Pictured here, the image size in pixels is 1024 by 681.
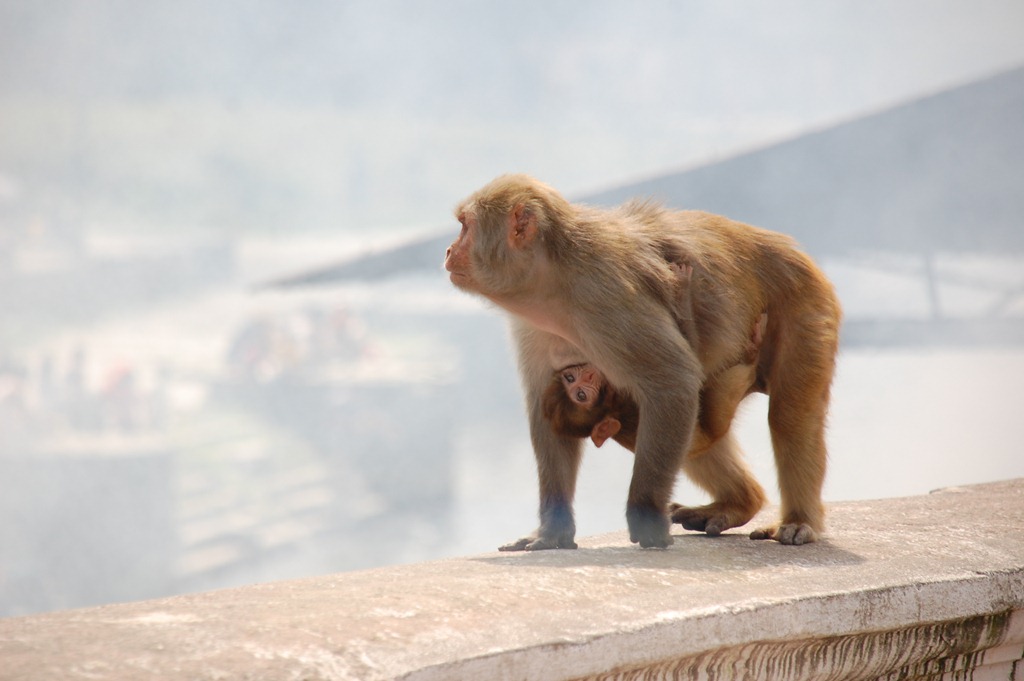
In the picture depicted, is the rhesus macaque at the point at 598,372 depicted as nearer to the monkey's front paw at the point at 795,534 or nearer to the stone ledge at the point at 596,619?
the stone ledge at the point at 596,619

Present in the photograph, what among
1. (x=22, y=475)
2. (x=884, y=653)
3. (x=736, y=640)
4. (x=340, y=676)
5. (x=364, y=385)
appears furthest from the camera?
(x=364, y=385)

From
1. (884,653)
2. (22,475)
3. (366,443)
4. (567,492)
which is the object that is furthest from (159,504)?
(884,653)

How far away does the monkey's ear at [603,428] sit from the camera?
3002 millimetres

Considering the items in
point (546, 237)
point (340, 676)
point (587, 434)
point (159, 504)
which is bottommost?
point (159, 504)

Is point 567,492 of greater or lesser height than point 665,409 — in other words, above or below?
below

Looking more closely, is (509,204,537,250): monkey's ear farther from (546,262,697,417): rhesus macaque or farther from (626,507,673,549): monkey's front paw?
(626,507,673,549): monkey's front paw

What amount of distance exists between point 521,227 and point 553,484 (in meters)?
0.71

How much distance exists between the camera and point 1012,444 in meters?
8.52

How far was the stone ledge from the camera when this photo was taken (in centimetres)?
173

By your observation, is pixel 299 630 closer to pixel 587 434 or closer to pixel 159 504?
pixel 587 434

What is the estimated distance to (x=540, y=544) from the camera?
2953 mm

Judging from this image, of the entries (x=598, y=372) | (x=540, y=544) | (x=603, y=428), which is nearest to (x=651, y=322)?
(x=598, y=372)

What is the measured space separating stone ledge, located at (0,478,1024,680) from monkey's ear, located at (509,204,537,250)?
0.79m

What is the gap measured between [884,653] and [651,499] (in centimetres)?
66
